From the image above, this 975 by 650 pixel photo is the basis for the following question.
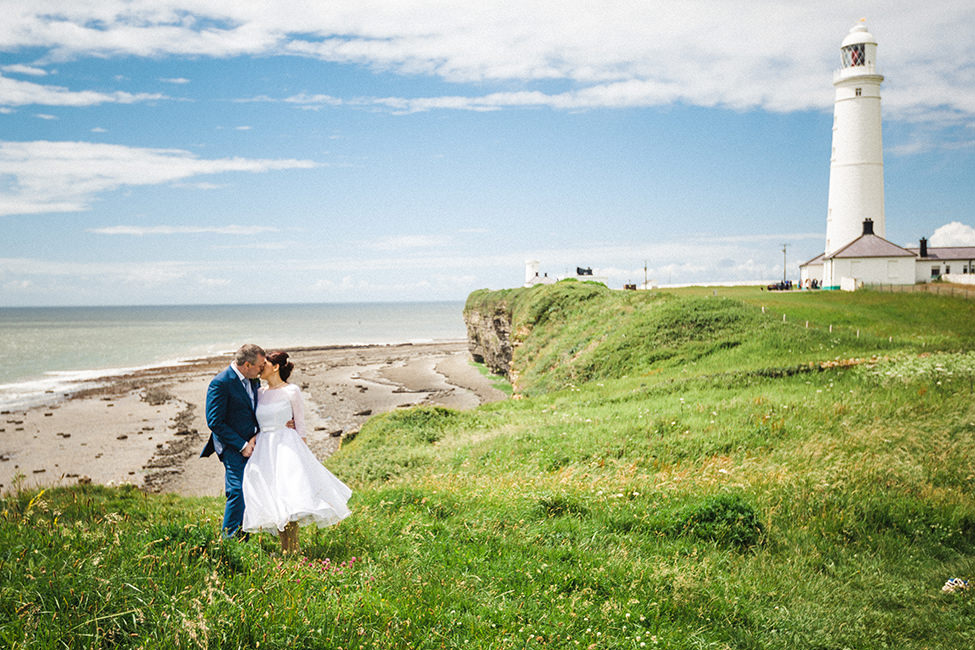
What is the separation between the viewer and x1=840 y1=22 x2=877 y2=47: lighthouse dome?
170 feet

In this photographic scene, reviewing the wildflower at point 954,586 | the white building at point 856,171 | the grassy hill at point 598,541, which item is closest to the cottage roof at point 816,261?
the white building at point 856,171

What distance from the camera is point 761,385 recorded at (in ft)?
59.0

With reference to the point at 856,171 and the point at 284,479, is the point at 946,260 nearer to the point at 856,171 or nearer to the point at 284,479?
the point at 856,171

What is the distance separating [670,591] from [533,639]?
1.91 meters

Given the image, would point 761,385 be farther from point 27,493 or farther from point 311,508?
point 27,493

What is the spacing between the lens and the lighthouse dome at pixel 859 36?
51906mm

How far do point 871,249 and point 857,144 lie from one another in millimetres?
10057

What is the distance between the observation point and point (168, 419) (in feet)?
123

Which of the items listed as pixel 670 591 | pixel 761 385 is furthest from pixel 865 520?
pixel 761 385

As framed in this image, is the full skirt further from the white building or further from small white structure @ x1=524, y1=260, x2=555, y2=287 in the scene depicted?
the white building

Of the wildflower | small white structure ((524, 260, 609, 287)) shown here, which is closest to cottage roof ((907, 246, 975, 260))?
small white structure ((524, 260, 609, 287))

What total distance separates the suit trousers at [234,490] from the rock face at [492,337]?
39.5 m

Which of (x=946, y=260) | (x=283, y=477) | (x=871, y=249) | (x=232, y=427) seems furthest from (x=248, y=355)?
(x=946, y=260)

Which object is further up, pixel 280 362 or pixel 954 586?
pixel 280 362
